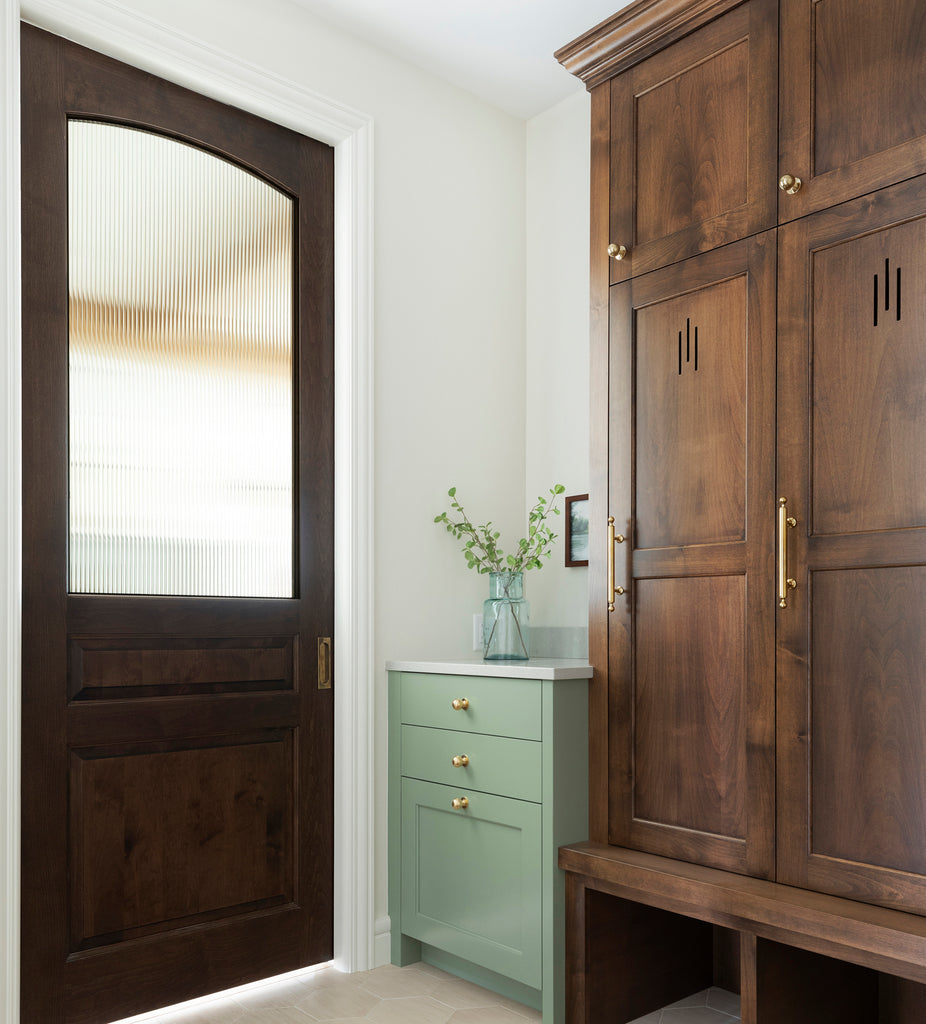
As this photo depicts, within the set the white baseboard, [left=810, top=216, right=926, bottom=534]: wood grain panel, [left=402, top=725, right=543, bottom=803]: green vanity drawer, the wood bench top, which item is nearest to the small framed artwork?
[left=402, top=725, right=543, bottom=803]: green vanity drawer

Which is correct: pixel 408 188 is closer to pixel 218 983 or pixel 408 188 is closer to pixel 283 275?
pixel 283 275

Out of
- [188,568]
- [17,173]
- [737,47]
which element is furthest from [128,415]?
[737,47]

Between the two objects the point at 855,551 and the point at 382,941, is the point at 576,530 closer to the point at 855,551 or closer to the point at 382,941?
the point at 855,551

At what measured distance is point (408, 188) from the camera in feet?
9.33

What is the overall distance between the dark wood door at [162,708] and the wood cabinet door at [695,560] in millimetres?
875

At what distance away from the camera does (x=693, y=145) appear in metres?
2.15

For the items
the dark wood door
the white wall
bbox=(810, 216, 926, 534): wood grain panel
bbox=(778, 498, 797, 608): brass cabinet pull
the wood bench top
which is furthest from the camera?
the white wall

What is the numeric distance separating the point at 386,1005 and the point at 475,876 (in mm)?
373

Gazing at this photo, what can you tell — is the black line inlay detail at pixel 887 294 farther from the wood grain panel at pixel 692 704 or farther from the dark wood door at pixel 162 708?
the dark wood door at pixel 162 708

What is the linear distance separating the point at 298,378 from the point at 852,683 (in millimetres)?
1624

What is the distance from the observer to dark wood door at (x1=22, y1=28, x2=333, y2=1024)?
6.98 feet

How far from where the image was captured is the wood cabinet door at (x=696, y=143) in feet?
6.58

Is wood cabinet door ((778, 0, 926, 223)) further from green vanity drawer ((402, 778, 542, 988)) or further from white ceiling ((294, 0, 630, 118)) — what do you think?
green vanity drawer ((402, 778, 542, 988))

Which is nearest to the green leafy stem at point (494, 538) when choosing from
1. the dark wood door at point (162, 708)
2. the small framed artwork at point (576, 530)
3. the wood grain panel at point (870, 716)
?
the small framed artwork at point (576, 530)
